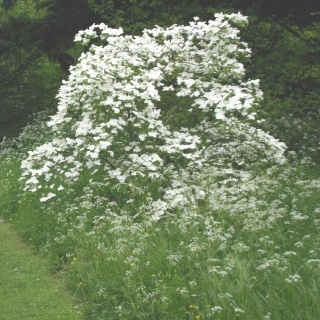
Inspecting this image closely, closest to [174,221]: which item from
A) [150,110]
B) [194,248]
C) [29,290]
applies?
[194,248]

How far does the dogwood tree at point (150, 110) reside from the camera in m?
7.06

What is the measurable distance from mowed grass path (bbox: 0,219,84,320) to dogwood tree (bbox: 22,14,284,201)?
2.93 ft

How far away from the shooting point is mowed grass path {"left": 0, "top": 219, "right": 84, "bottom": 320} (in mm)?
5285

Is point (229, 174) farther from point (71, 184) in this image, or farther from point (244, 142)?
point (71, 184)

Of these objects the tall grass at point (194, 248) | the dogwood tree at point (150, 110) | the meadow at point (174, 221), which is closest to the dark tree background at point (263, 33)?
the dogwood tree at point (150, 110)

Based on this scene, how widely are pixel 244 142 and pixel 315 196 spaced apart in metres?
1.75

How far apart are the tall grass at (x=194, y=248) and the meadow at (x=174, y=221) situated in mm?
15

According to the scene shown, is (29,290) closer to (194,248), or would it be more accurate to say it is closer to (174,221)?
(174,221)

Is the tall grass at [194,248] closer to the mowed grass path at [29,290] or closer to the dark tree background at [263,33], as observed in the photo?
the mowed grass path at [29,290]

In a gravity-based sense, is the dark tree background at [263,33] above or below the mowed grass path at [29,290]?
above

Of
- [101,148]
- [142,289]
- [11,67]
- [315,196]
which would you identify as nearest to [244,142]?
[315,196]

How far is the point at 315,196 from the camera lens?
6.26 m

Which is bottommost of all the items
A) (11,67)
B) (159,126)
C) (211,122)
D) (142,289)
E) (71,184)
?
(142,289)

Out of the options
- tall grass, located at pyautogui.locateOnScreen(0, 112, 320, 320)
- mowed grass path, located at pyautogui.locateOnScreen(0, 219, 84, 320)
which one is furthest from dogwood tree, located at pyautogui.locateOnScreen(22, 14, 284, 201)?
mowed grass path, located at pyautogui.locateOnScreen(0, 219, 84, 320)
